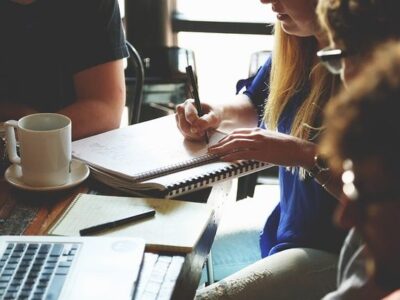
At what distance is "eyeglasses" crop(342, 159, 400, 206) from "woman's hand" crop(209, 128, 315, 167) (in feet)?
2.20

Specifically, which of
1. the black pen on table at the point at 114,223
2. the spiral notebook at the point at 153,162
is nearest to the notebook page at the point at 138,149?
the spiral notebook at the point at 153,162

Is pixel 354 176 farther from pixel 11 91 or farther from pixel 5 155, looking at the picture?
pixel 11 91

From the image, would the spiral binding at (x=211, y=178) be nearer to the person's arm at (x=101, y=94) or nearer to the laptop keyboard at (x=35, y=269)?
the laptop keyboard at (x=35, y=269)

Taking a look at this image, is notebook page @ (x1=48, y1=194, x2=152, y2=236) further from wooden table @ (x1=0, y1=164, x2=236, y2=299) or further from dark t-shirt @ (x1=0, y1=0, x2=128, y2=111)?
dark t-shirt @ (x1=0, y1=0, x2=128, y2=111)

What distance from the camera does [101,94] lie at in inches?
62.8

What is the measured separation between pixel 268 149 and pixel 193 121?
20 centimetres

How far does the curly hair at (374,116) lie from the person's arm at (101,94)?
105cm

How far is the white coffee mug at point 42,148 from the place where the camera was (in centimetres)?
112

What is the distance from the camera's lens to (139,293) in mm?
863

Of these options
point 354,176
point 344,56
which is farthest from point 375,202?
point 344,56

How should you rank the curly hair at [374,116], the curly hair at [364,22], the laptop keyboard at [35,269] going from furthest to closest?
the laptop keyboard at [35,269]
the curly hair at [364,22]
the curly hair at [374,116]

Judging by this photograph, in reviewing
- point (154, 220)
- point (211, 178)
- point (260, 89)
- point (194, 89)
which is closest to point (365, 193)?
point (154, 220)

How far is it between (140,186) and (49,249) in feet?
0.88

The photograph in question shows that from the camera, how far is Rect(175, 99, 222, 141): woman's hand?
1369 mm
